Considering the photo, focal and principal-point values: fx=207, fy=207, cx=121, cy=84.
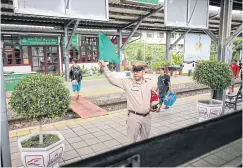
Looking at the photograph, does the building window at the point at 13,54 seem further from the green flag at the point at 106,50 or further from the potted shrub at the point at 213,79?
the potted shrub at the point at 213,79

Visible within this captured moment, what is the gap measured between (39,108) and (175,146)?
2659 mm

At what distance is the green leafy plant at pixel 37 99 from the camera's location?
3.35 metres

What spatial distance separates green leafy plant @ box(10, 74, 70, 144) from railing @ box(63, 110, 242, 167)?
259 centimetres

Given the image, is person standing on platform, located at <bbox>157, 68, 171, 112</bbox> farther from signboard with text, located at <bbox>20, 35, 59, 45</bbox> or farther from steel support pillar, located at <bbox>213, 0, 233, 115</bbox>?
signboard with text, located at <bbox>20, 35, 59, 45</bbox>

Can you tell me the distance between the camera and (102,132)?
5312 millimetres

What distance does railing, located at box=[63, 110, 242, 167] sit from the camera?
3.37 feet

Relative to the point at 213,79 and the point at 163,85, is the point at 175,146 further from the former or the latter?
the point at 163,85

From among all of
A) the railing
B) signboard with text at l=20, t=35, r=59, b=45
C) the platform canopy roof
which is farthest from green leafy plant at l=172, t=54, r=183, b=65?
the railing

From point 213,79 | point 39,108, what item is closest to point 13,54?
point 39,108

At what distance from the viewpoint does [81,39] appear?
752 inches

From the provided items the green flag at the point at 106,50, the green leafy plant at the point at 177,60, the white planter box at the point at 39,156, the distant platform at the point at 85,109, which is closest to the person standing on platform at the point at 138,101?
the green flag at the point at 106,50

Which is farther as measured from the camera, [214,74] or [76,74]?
[76,74]

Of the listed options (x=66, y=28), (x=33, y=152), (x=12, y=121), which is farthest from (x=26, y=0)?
(x=66, y=28)

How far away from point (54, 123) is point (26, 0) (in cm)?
345
